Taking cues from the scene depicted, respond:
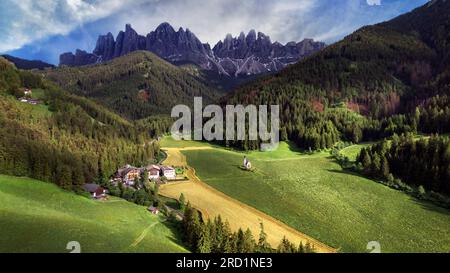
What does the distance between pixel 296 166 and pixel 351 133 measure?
5253 centimetres

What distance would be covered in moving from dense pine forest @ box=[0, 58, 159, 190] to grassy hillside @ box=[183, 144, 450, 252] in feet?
100

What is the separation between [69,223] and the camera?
205ft

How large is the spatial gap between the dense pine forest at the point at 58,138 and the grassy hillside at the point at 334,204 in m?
30.6

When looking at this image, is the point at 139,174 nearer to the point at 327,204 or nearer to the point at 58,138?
the point at 58,138

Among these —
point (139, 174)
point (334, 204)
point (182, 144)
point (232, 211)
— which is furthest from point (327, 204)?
point (182, 144)

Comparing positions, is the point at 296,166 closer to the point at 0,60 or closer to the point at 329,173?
the point at 329,173

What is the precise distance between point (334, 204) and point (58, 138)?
321ft

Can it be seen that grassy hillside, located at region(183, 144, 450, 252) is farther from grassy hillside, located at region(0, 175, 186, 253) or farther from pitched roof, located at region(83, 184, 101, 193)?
pitched roof, located at region(83, 184, 101, 193)

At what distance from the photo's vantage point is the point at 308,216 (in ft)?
266

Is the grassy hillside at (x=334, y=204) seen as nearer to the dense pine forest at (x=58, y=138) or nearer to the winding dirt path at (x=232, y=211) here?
the winding dirt path at (x=232, y=211)

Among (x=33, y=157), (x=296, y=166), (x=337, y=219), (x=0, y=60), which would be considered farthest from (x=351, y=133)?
(x=0, y=60)

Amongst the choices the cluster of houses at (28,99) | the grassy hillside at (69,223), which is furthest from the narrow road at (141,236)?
the cluster of houses at (28,99)
